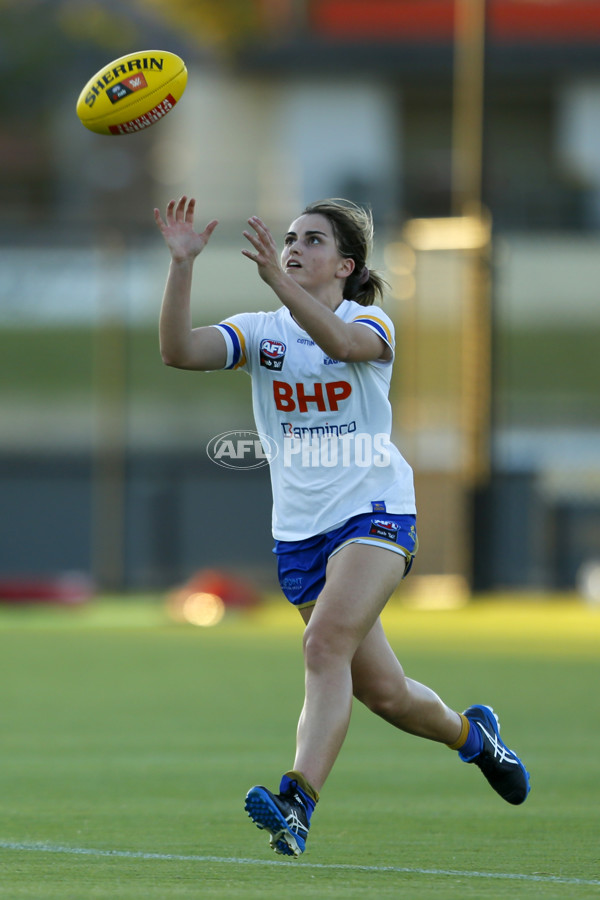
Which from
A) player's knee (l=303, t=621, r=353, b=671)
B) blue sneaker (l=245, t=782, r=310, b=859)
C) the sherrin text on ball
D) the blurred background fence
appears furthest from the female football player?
the blurred background fence

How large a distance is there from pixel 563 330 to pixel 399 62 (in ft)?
31.0

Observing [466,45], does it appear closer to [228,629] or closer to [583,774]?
[228,629]

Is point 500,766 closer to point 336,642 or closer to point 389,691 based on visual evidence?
point 389,691

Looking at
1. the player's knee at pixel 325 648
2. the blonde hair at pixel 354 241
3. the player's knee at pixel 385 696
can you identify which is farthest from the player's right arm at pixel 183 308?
the player's knee at pixel 385 696

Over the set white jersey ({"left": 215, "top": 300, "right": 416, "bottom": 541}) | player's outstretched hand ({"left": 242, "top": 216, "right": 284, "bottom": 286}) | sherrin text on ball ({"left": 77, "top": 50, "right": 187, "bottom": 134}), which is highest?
sherrin text on ball ({"left": 77, "top": 50, "right": 187, "bottom": 134})

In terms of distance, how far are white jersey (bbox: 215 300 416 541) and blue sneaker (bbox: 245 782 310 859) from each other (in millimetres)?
997

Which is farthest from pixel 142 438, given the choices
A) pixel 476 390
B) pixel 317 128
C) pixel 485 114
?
pixel 317 128

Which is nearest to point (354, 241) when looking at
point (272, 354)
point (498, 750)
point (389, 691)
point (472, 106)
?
point (272, 354)

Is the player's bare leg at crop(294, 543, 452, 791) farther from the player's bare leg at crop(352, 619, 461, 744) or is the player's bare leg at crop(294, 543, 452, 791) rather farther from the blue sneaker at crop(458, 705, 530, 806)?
the blue sneaker at crop(458, 705, 530, 806)

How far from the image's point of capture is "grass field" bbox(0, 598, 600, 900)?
486cm

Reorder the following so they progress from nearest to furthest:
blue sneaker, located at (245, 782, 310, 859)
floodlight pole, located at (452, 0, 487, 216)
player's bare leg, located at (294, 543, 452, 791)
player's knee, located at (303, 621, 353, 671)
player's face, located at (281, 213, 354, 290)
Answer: blue sneaker, located at (245, 782, 310, 859) → player's bare leg, located at (294, 543, 452, 791) → player's knee, located at (303, 621, 353, 671) → player's face, located at (281, 213, 354, 290) → floodlight pole, located at (452, 0, 487, 216)

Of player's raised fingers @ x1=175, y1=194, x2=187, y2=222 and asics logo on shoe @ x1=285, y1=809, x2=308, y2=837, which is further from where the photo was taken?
player's raised fingers @ x1=175, y1=194, x2=187, y2=222

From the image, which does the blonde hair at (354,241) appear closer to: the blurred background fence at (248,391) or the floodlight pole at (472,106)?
the blurred background fence at (248,391)

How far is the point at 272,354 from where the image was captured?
5676 mm
